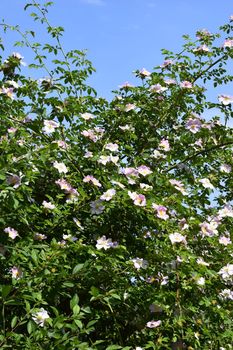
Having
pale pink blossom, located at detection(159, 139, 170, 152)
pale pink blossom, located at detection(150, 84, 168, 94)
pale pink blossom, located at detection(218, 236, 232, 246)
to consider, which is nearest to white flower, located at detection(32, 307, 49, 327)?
pale pink blossom, located at detection(218, 236, 232, 246)

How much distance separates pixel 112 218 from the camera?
2662mm

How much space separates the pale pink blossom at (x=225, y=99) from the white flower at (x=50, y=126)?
1078 millimetres

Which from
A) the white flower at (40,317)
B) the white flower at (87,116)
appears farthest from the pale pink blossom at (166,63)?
the white flower at (40,317)

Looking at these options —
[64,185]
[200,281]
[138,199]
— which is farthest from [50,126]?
[200,281]

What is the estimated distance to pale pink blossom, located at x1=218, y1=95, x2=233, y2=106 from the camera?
3447 mm

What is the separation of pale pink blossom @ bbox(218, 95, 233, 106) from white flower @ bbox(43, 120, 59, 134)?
108 centimetres

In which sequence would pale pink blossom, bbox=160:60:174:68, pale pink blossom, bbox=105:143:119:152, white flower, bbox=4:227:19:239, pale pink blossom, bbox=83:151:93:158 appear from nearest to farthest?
white flower, bbox=4:227:19:239, pale pink blossom, bbox=83:151:93:158, pale pink blossom, bbox=105:143:119:152, pale pink blossom, bbox=160:60:174:68

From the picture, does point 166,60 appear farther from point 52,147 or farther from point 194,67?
point 52,147

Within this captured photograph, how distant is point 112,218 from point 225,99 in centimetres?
120

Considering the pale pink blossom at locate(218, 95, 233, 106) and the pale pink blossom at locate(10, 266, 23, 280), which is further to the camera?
the pale pink blossom at locate(218, 95, 233, 106)

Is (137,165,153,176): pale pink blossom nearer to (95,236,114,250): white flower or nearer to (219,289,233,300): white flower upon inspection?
(95,236,114,250): white flower

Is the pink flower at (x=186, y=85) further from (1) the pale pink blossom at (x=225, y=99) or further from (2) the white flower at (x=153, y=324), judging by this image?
(2) the white flower at (x=153, y=324)

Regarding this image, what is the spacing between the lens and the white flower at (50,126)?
112 inches

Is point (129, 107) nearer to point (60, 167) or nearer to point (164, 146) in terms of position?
point (164, 146)
